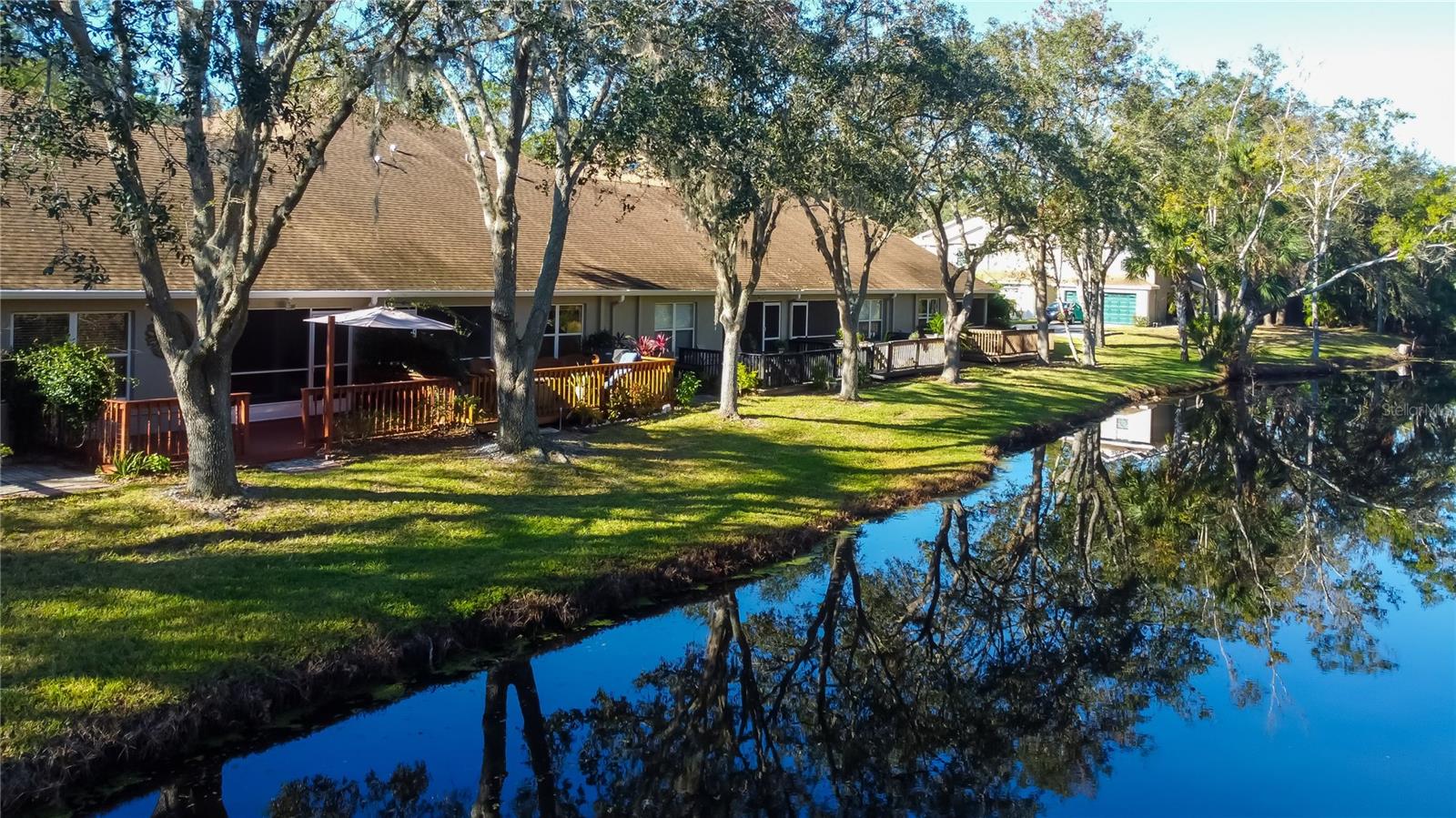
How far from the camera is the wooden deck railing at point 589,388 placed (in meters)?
19.4

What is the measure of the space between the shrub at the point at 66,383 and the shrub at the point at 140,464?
83cm

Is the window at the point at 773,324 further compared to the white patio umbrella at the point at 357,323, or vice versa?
the window at the point at 773,324

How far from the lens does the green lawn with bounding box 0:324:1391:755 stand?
925 centimetres

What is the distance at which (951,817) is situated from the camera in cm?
827

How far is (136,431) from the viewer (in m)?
15.0

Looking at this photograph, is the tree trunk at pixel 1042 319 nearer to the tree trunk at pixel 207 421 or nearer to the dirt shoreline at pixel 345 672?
the dirt shoreline at pixel 345 672

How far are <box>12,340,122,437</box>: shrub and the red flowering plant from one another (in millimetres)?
11571

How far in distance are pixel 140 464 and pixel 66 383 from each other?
4.46 feet

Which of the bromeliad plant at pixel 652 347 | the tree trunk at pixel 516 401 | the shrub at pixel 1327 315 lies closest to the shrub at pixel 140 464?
the tree trunk at pixel 516 401

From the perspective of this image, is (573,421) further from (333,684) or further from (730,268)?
(333,684)

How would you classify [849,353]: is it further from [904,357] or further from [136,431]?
[136,431]

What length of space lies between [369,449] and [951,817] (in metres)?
11.3

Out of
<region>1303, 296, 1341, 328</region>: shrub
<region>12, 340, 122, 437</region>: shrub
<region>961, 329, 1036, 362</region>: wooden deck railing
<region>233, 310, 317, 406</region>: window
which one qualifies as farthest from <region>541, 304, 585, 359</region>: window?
<region>1303, 296, 1341, 328</region>: shrub

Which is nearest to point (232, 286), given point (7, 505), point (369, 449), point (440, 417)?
point (7, 505)
